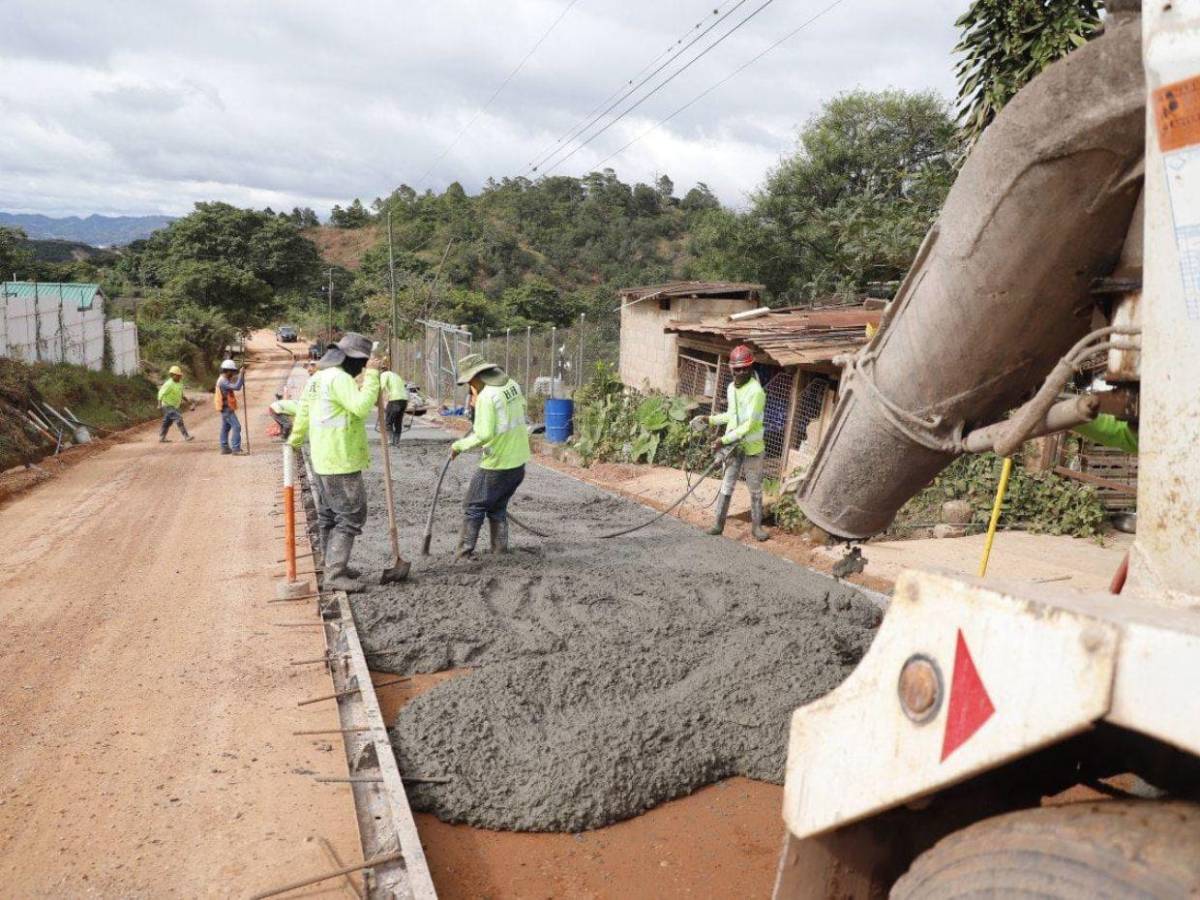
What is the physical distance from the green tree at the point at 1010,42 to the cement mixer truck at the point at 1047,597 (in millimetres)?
6391

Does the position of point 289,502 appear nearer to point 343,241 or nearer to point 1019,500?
point 1019,500

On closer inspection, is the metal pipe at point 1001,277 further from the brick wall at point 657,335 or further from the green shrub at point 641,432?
the brick wall at point 657,335

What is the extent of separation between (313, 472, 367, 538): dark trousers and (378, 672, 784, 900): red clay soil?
3.27 meters

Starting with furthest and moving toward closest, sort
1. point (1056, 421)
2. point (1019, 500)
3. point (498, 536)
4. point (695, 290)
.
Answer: point (695, 290) → point (1019, 500) → point (498, 536) → point (1056, 421)

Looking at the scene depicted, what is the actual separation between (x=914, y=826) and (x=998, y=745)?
2.10ft

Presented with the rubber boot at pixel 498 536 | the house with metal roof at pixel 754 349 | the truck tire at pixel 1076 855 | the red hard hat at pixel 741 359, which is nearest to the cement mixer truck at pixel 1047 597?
the truck tire at pixel 1076 855

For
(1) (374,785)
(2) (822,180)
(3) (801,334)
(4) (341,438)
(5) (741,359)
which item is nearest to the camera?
(1) (374,785)

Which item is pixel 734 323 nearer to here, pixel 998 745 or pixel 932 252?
pixel 932 252

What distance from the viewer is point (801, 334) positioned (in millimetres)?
11859

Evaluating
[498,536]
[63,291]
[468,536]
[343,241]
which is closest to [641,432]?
[498,536]

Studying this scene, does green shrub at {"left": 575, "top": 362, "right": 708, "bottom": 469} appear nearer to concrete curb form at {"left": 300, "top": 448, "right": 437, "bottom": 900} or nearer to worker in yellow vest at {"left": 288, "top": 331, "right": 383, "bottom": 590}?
worker in yellow vest at {"left": 288, "top": 331, "right": 383, "bottom": 590}

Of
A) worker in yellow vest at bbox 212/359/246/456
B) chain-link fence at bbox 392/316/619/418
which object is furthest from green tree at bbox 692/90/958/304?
worker in yellow vest at bbox 212/359/246/456

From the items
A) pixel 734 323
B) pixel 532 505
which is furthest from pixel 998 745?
pixel 734 323

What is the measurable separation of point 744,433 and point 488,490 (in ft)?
9.12
